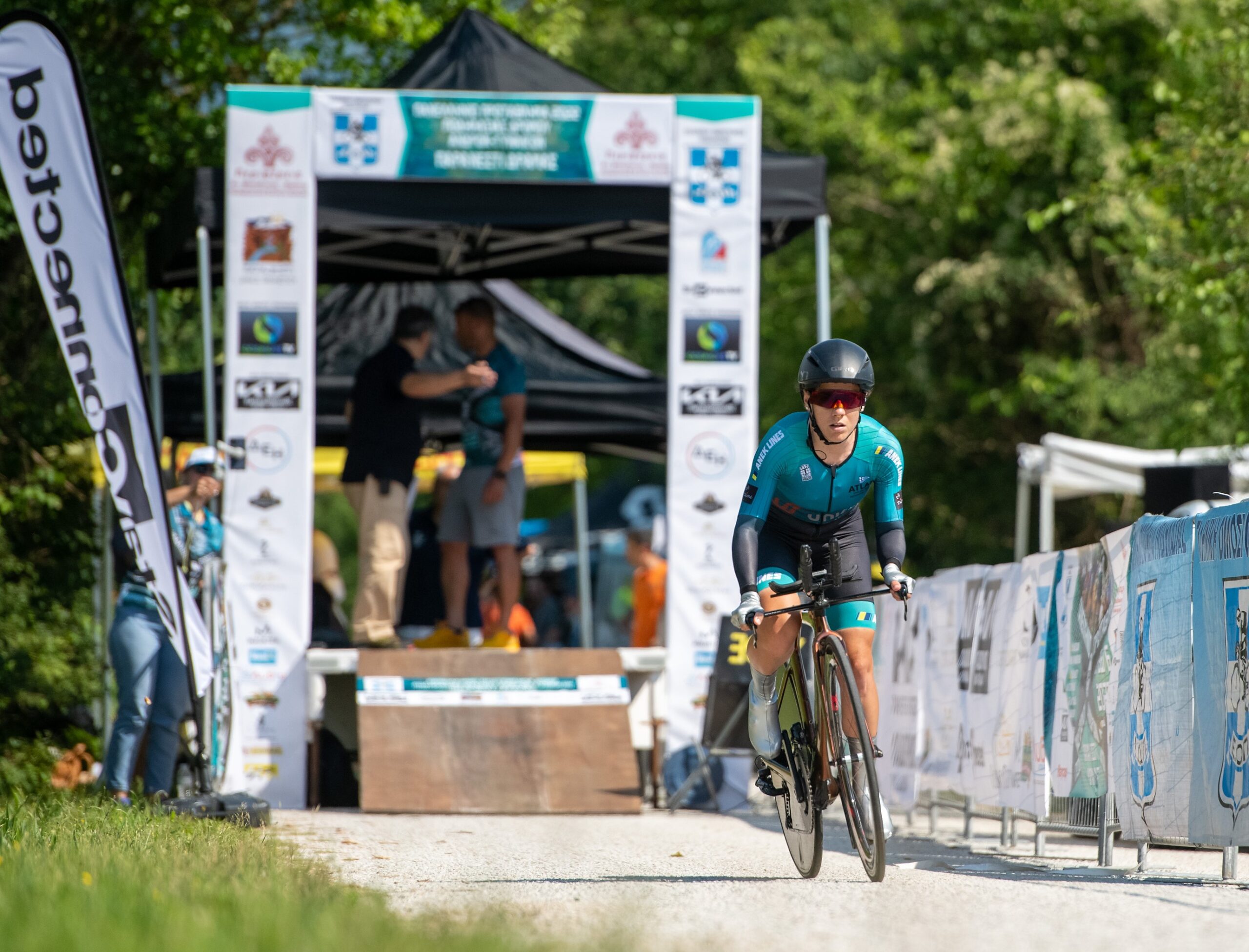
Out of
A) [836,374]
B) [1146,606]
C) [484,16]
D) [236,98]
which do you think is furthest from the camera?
[484,16]

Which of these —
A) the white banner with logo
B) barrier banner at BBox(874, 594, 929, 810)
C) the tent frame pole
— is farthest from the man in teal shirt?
the tent frame pole

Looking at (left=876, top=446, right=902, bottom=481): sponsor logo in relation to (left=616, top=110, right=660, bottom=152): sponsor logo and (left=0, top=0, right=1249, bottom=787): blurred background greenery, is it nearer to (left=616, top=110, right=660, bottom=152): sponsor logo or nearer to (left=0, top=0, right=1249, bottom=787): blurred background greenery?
(left=616, top=110, right=660, bottom=152): sponsor logo

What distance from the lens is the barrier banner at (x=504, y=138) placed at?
39.1 feet

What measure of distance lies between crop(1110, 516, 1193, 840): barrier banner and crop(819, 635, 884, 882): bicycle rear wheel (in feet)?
4.86

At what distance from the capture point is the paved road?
509 centimetres

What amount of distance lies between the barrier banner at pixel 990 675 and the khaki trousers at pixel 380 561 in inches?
175

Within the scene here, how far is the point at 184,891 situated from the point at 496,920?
112 cm

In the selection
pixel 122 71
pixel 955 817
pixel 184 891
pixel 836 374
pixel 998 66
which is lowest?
pixel 955 817

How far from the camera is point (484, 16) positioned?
13750 mm

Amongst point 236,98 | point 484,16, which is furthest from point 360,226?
point 484,16

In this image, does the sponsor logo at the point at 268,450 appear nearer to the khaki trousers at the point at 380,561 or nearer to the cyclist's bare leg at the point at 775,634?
the khaki trousers at the point at 380,561

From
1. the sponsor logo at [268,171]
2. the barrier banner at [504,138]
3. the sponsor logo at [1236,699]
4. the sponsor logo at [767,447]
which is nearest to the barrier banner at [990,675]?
the sponsor logo at [1236,699]

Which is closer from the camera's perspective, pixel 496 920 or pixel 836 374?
pixel 496 920

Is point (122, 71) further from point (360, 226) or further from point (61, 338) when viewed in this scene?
point (61, 338)
